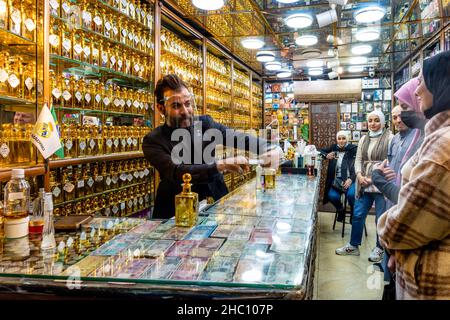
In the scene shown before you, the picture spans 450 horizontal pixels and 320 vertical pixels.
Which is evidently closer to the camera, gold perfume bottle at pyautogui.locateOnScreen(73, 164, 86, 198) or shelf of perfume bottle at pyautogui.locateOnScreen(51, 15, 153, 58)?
shelf of perfume bottle at pyautogui.locateOnScreen(51, 15, 153, 58)

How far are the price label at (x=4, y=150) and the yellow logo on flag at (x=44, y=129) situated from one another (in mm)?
232

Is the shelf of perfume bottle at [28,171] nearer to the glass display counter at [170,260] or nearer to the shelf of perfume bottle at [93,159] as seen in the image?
the shelf of perfume bottle at [93,159]

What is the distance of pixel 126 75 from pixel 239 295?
3118 millimetres

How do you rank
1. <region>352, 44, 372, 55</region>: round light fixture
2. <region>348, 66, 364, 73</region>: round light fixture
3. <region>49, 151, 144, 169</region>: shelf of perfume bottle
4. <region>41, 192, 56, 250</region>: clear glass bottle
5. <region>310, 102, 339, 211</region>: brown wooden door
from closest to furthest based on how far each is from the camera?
1. <region>41, 192, 56, 250</region>: clear glass bottle
2. <region>49, 151, 144, 169</region>: shelf of perfume bottle
3. <region>352, 44, 372, 55</region>: round light fixture
4. <region>348, 66, 364, 73</region>: round light fixture
5. <region>310, 102, 339, 211</region>: brown wooden door

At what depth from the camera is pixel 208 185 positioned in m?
2.07

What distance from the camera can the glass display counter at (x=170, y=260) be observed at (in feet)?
2.75

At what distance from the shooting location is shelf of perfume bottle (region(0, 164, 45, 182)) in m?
2.05

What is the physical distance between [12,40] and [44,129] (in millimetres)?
689

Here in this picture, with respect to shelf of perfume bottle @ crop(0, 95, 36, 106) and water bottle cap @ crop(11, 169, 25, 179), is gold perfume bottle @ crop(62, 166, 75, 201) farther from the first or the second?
water bottle cap @ crop(11, 169, 25, 179)

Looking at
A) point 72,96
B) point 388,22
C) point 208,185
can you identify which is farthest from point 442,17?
point 72,96

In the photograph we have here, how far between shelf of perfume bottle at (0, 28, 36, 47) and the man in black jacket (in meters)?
1.11

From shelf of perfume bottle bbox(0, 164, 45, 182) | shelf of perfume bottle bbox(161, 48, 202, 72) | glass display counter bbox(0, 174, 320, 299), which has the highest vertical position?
shelf of perfume bottle bbox(161, 48, 202, 72)

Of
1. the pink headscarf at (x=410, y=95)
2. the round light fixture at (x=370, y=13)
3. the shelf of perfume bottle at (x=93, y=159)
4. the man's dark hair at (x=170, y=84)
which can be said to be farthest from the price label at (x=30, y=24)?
the round light fixture at (x=370, y=13)

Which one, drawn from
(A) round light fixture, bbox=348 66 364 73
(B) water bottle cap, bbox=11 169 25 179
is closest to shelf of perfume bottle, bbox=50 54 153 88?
(B) water bottle cap, bbox=11 169 25 179
